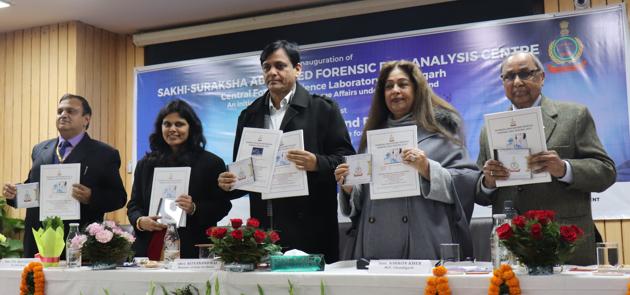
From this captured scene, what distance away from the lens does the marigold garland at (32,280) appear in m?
3.01

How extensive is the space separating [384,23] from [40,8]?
10.1ft

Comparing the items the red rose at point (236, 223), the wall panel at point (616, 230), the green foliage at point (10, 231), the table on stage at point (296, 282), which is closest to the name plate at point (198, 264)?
the table on stage at point (296, 282)

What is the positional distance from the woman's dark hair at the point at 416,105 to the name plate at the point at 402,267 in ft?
2.76

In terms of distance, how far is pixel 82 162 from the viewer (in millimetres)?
4082

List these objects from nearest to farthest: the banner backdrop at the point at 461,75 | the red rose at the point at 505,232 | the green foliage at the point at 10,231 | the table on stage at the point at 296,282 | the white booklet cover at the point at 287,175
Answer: the table on stage at the point at 296,282 < the red rose at the point at 505,232 < the white booklet cover at the point at 287,175 < the banner backdrop at the point at 461,75 < the green foliage at the point at 10,231

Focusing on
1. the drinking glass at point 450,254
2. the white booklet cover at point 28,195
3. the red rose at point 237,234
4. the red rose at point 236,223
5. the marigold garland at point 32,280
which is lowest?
the marigold garland at point 32,280

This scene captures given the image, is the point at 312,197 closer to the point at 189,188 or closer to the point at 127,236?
the point at 189,188

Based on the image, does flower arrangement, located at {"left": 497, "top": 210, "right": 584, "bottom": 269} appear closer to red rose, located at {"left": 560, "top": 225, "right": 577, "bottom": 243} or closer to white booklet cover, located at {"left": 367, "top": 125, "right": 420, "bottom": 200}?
red rose, located at {"left": 560, "top": 225, "right": 577, "bottom": 243}

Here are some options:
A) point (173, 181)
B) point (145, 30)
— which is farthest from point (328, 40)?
point (173, 181)

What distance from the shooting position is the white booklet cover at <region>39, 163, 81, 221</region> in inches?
146

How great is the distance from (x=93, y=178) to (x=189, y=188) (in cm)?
71

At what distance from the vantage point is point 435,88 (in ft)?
18.6

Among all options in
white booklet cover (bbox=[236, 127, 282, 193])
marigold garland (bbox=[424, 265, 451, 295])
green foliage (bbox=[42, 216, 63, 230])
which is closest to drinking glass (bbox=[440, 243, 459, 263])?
marigold garland (bbox=[424, 265, 451, 295])

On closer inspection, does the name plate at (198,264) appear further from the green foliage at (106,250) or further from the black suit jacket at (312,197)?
the black suit jacket at (312,197)
